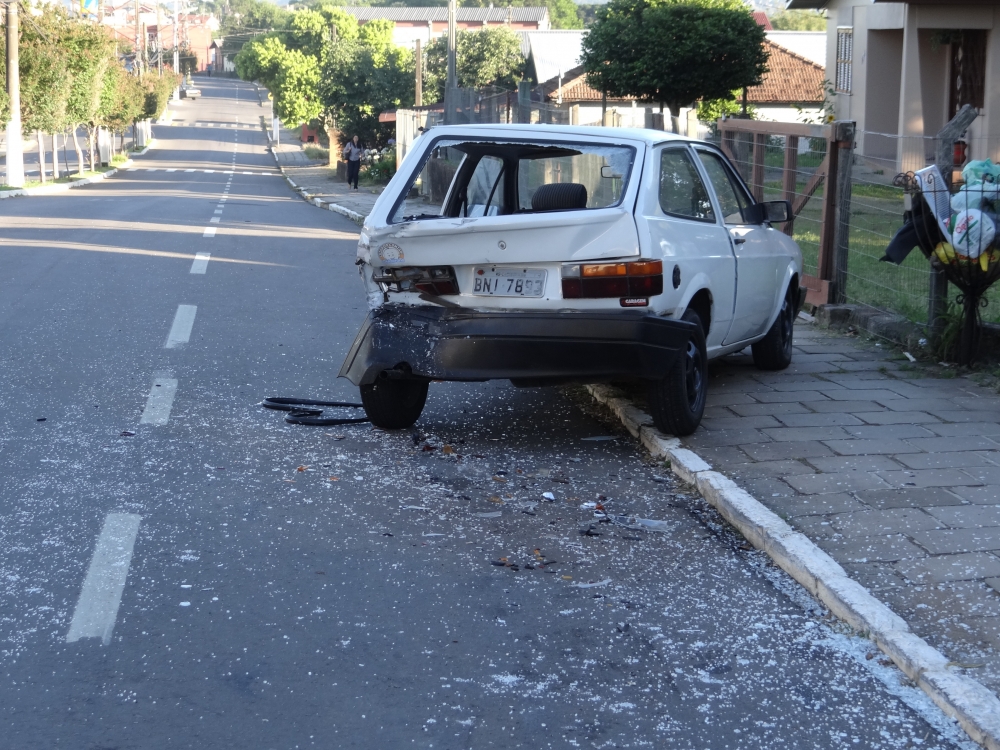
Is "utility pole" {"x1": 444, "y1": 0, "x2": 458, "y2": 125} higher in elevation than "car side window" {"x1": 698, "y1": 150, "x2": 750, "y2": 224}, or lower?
higher

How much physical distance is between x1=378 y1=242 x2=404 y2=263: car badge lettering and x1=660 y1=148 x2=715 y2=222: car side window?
54.4 inches

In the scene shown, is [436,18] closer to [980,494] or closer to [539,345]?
[539,345]

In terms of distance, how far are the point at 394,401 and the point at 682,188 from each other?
6.55ft

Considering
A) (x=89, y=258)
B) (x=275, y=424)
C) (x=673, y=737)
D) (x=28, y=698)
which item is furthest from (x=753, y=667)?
(x=89, y=258)

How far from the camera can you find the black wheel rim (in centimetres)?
661

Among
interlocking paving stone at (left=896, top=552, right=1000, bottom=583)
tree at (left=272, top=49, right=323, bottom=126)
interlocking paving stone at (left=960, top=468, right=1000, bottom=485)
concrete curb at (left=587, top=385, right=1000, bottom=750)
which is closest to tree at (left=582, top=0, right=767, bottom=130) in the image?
concrete curb at (left=587, top=385, right=1000, bottom=750)

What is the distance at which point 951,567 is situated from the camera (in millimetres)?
4680

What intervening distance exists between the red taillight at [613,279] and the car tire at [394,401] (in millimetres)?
1207

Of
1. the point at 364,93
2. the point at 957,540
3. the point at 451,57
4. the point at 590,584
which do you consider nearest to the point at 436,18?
the point at 364,93

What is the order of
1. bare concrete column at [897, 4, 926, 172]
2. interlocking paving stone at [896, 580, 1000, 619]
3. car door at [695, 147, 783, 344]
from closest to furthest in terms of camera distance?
interlocking paving stone at [896, 580, 1000, 619]
car door at [695, 147, 783, 344]
bare concrete column at [897, 4, 926, 172]

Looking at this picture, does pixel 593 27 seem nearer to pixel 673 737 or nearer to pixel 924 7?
pixel 924 7

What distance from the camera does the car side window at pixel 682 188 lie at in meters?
6.55

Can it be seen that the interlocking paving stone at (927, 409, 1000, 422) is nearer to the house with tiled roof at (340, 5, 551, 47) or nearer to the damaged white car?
the damaged white car

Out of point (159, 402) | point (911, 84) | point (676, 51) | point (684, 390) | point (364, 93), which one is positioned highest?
point (676, 51)
